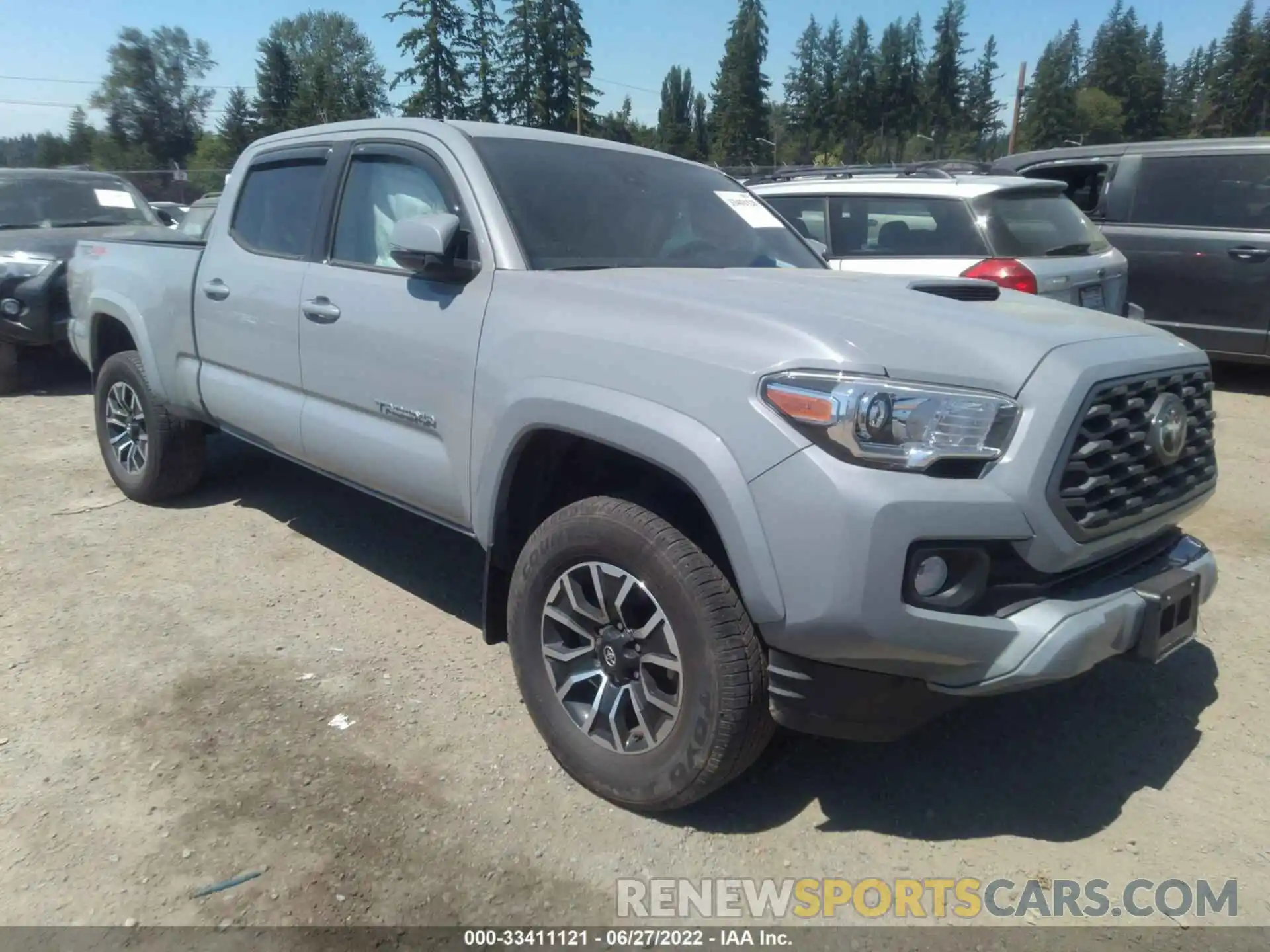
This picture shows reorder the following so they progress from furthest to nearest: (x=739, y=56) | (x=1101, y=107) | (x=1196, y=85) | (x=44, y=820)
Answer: (x=1196, y=85), (x=1101, y=107), (x=739, y=56), (x=44, y=820)

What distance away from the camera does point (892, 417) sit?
2236 millimetres

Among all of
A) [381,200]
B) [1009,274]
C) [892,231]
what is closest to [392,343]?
[381,200]

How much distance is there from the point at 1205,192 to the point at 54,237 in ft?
32.1

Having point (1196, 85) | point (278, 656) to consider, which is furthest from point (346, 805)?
point (1196, 85)

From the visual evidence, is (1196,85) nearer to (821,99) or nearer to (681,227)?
(821,99)

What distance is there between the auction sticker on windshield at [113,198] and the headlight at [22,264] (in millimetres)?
1613

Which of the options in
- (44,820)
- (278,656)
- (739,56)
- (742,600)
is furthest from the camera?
(739,56)

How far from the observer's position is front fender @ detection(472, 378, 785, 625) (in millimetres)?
2283

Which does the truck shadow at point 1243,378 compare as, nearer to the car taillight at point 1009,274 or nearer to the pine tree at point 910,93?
the car taillight at point 1009,274

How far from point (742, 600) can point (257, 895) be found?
1.43m

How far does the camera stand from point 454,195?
3375mm

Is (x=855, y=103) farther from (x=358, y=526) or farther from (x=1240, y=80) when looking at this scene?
(x=358, y=526)

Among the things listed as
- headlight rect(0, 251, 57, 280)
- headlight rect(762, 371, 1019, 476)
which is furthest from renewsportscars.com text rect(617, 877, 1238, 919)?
headlight rect(0, 251, 57, 280)

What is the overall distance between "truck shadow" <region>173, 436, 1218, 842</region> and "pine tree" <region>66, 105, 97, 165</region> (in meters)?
84.0
